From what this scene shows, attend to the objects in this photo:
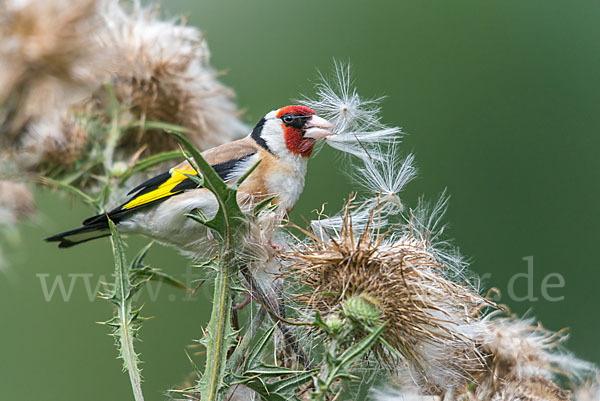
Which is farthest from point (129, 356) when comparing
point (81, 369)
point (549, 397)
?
point (81, 369)

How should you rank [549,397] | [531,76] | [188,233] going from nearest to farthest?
[549,397]
[188,233]
[531,76]

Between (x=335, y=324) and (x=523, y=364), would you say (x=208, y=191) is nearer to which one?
(x=335, y=324)

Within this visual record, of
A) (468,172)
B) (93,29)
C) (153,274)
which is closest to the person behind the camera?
(93,29)

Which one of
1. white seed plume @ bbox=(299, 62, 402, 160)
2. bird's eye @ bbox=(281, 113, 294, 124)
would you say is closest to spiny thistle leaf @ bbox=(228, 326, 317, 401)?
white seed plume @ bbox=(299, 62, 402, 160)

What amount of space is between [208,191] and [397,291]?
903 millimetres

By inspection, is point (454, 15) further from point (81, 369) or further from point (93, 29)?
point (93, 29)

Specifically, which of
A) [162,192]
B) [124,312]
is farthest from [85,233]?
[124,312]

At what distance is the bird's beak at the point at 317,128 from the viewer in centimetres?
224

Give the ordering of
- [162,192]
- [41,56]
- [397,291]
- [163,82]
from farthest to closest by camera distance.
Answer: [163,82] < [162,192] < [397,291] < [41,56]

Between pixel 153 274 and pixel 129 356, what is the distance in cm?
42

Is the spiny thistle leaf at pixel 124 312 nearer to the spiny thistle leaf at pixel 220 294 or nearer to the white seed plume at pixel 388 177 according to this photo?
the spiny thistle leaf at pixel 220 294

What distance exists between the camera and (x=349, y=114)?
2.08 metres

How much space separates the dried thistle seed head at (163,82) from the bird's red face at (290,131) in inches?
19.3

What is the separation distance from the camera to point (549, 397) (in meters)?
2.04
